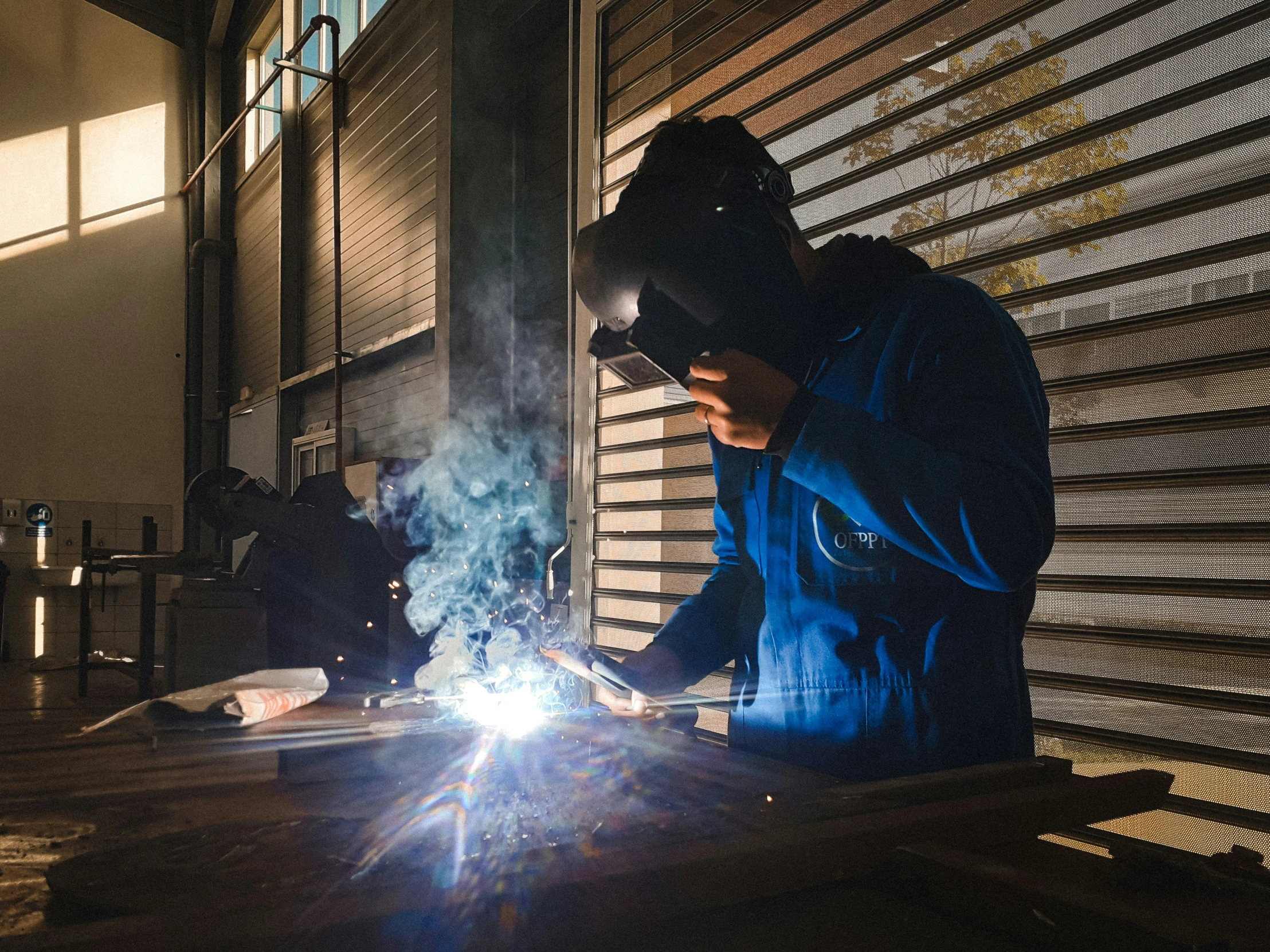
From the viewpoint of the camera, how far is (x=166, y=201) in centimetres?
1111

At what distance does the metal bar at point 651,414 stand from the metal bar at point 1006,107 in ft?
3.09

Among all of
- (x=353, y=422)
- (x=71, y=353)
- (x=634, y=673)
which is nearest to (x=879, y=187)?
(x=634, y=673)

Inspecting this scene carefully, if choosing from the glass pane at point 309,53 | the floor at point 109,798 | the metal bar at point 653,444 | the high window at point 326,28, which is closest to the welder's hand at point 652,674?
the floor at point 109,798

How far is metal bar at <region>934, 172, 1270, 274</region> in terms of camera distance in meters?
1.94

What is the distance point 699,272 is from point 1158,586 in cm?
155

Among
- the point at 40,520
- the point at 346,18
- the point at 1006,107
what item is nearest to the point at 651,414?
the point at 1006,107

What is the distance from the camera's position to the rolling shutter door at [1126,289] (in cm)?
190

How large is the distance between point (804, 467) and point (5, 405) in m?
11.6

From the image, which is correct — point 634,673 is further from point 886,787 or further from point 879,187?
point 879,187

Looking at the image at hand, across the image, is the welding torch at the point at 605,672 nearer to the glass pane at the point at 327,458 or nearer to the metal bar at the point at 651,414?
the metal bar at the point at 651,414

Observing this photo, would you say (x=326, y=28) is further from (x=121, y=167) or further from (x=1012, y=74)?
(x=1012, y=74)

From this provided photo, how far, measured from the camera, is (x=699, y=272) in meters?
1.19

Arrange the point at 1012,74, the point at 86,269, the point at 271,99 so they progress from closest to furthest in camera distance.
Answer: the point at 1012,74 < the point at 271,99 < the point at 86,269

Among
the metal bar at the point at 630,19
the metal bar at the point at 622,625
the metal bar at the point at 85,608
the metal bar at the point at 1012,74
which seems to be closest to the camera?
the metal bar at the point at 1012,74
